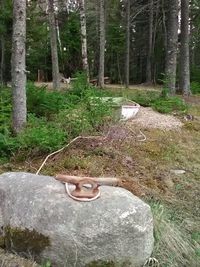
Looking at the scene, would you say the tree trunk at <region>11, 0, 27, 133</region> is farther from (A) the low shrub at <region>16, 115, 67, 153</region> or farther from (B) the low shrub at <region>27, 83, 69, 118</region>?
(B) the low shrub at <region>27, 83, 69, 118</region>

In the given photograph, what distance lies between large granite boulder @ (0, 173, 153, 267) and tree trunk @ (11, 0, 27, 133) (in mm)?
3360

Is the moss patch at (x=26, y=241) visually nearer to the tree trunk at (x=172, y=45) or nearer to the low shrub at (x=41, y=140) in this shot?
the low shrub at (x=41, y=140)

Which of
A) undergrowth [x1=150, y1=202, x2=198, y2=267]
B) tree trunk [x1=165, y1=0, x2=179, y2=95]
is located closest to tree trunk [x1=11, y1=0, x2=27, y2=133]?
undergrowth [x1=150, y1=202, x2=198, y2=267]

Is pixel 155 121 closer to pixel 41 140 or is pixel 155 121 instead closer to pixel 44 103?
pixel 44 103

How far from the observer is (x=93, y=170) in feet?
18.3

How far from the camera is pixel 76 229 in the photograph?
343 cm

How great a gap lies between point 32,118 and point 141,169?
2068 mm

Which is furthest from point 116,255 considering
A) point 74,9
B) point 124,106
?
point 74,9

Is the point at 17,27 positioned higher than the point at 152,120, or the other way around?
the point at 17,27

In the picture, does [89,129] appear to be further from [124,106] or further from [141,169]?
[124,106]

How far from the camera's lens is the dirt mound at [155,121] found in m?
8.34

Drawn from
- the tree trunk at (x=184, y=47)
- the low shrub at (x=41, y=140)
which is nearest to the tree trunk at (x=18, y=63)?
the low shrub at (x=41, y=140)

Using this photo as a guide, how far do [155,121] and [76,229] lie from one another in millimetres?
5555

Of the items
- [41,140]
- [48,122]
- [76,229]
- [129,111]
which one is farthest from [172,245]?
[129,111]
